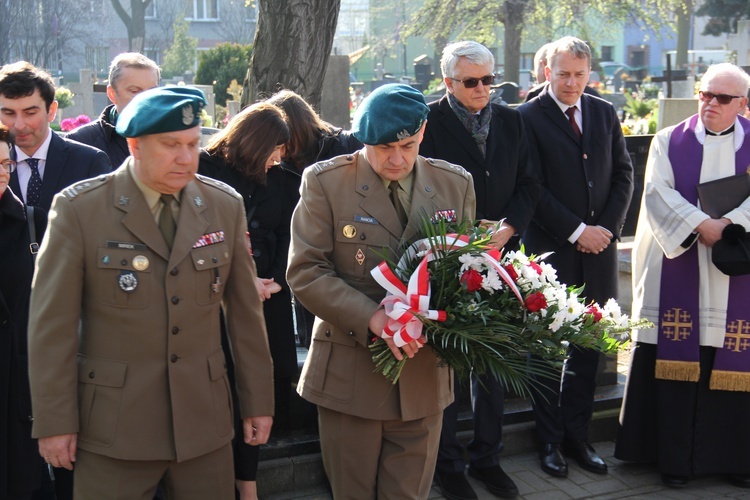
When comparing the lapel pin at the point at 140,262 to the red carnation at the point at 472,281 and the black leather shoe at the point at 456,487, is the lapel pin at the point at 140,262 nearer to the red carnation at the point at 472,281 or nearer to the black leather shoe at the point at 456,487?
the red carnation at the point at 472,281

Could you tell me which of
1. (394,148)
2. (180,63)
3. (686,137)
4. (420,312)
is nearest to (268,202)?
(394,148)

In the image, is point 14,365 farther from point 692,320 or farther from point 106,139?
point 692,320

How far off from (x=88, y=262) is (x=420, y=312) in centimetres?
105

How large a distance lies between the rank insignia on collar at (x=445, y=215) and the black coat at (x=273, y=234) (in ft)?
A: 3.47

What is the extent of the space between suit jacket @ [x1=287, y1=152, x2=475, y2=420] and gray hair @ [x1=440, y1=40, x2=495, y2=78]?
4.63ft

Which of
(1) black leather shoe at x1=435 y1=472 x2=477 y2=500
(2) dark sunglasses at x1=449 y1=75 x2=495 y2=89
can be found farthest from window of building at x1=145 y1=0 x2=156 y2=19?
(1) black leather shoe at x1=435 y1=472 x2=477 y2=500

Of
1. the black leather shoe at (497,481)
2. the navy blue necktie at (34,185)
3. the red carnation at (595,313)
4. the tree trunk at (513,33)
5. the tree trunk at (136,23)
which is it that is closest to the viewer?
the red carnation at (595,313)

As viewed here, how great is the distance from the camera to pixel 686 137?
5043 mm

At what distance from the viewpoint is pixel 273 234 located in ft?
14.2

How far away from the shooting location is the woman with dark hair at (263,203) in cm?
412

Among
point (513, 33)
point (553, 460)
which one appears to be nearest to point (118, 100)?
point (553, 460)

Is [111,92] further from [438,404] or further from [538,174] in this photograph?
[438,404]

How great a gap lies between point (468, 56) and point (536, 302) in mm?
1917

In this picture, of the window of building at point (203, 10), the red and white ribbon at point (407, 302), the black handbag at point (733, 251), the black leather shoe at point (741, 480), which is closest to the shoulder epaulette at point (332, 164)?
the red and white ribbon at point (407, 302)
